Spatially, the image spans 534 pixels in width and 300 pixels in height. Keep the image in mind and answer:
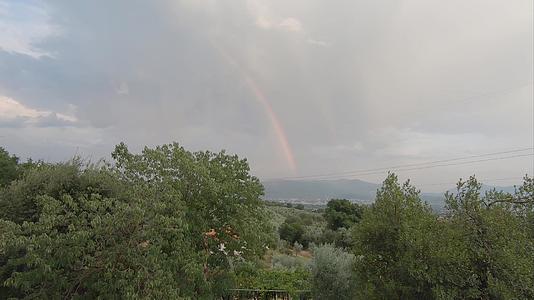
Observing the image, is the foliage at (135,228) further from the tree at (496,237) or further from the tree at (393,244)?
the tree at (496,237)

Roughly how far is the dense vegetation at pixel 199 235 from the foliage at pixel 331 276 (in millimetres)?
1634

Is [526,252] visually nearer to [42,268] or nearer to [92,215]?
[92,215]

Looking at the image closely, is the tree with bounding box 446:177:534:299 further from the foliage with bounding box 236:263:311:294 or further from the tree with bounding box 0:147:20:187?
the tree with bounding box 0:147:20:187

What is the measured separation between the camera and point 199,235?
10.4 metres

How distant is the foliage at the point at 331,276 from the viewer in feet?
46.2

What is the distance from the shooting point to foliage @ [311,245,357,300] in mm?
14089

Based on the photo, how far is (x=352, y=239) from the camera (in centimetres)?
1223

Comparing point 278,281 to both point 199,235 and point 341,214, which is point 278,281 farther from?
point 341,214

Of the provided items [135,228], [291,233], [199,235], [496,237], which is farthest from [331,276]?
[291,233]

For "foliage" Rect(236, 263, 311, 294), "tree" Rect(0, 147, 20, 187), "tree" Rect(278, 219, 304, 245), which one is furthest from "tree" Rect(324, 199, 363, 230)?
"tree" Rect(0, 147, 20, 187)

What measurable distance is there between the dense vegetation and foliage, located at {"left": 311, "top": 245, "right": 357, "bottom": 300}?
163 cm

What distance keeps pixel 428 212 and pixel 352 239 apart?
2.42 m

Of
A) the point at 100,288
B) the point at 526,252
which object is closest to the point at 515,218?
the point at 526,252

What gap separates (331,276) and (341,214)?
32.5 meters
